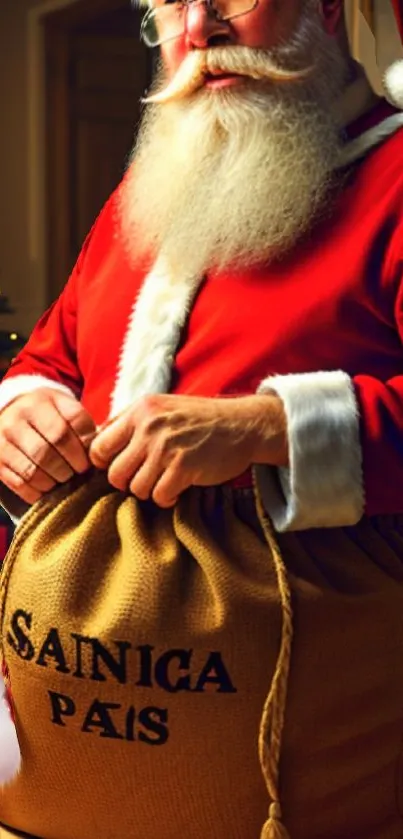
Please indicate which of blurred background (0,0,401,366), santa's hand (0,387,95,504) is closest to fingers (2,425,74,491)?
santa's hand (0,387,95,504)

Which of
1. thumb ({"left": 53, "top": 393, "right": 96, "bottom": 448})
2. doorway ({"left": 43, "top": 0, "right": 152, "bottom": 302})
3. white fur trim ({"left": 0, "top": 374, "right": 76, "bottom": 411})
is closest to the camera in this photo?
thumb ({"left": 53, "top": 393, "right": 96, "bottom": 448})

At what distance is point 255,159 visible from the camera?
2.93 ft

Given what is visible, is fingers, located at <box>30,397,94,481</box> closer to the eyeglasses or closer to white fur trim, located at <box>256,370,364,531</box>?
white fur trim, located at <box>256,370,364,531</box>

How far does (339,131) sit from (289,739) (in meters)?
0.51

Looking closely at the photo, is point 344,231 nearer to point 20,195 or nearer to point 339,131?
point 339,131

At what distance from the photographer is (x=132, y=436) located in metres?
0.79

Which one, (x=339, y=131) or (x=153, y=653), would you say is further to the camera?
(x=339, y=131)

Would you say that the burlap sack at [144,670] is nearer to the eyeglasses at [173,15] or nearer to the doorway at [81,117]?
the eyeglasses at [173,15]

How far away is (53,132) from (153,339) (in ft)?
6.02

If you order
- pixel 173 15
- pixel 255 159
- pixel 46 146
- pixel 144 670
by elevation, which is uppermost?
pixel 173 15

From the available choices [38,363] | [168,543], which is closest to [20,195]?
[38,363]

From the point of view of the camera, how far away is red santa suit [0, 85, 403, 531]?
775mm

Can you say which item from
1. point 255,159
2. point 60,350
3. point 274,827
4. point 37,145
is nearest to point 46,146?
point 37,145

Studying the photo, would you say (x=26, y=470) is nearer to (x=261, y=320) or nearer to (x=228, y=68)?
(x=261, y=320)
